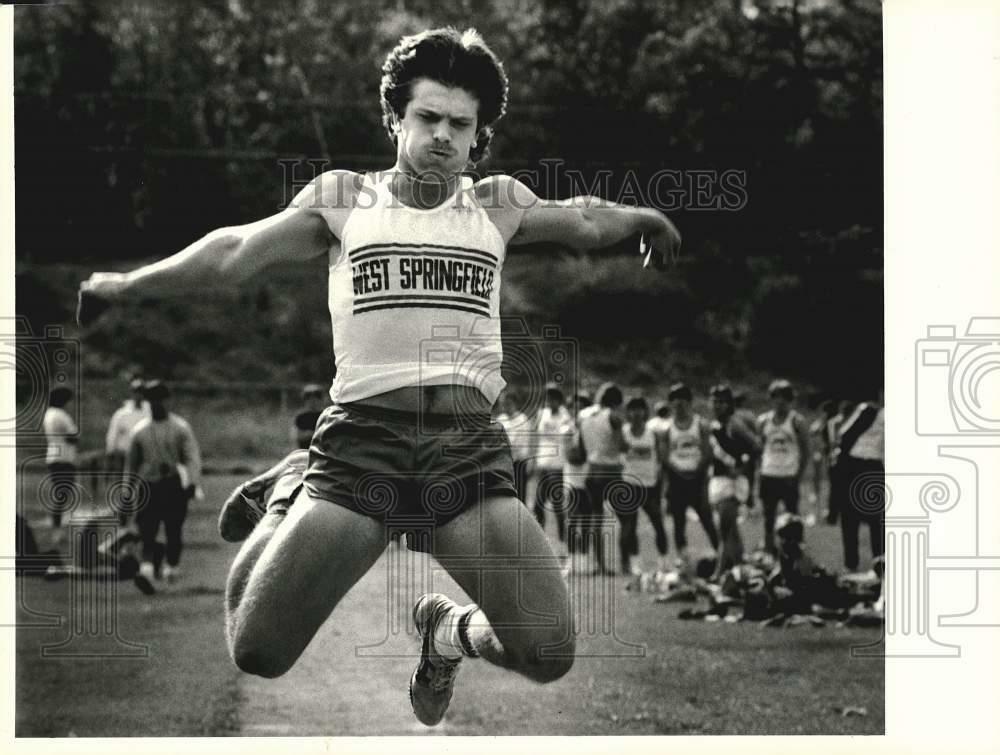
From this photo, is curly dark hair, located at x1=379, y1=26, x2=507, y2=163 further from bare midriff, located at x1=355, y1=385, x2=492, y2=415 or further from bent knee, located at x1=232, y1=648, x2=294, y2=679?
bent knee, located at x1=232, y1=648, x2=294, y2=679

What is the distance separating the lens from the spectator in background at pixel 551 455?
578 inches

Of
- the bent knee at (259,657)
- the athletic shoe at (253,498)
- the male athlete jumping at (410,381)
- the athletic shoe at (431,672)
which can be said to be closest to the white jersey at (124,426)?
the athletic shoe at (253,498)

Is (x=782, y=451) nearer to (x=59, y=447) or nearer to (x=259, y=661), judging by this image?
(x=59, y=447)

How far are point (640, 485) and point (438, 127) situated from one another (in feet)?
29.9

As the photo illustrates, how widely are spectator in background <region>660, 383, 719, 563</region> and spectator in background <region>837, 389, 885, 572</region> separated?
3.98 feet

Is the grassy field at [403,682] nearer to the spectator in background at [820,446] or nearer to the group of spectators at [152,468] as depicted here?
the group of spectators at [152,468]

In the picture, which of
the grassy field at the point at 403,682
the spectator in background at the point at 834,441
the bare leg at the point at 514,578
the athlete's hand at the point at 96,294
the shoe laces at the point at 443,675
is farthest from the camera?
the spectator in background at the point at 834,441

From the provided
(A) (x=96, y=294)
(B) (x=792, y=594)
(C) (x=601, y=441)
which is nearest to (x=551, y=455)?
(C) (x=601, y=441)

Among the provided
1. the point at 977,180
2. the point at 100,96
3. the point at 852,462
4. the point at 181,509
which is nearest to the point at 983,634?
the point at 977,180

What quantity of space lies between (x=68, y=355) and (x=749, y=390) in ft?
34.4

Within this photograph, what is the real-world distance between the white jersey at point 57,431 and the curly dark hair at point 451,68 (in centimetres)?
1025

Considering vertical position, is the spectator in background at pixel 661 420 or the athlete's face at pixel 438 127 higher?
the athlete's face at pixel 438 127

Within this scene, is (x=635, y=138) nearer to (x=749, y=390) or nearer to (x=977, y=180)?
(x=749, y=390)

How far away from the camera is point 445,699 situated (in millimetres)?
5371
